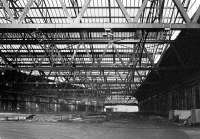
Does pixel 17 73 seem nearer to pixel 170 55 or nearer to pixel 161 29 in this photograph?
pixel 170 55

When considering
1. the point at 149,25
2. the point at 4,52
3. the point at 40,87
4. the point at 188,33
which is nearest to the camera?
the point at 149,25

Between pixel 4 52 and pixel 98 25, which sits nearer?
pixel 98 25

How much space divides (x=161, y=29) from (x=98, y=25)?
254cm

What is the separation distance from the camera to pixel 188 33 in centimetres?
1852

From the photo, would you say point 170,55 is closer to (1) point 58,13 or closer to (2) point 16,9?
(1) point 58,13

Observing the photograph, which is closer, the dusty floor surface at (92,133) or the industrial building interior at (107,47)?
the dusty floor surface at (92,133)

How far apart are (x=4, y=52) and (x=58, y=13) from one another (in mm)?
11248

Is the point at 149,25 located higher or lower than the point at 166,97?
higher

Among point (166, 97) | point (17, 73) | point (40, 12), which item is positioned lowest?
point (166, 97)

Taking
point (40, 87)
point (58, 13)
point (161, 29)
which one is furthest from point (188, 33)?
point (40, 87)

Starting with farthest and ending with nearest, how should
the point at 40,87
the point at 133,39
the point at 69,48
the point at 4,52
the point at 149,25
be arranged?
the point at 40,87, the point at 4,52, the point at 69,48, the point at 133,39, the point at 149,25

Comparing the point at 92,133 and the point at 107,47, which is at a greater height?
the point at 107,47

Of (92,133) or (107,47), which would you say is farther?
(107,47)

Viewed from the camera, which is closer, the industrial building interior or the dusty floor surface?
the dusty floor surface
